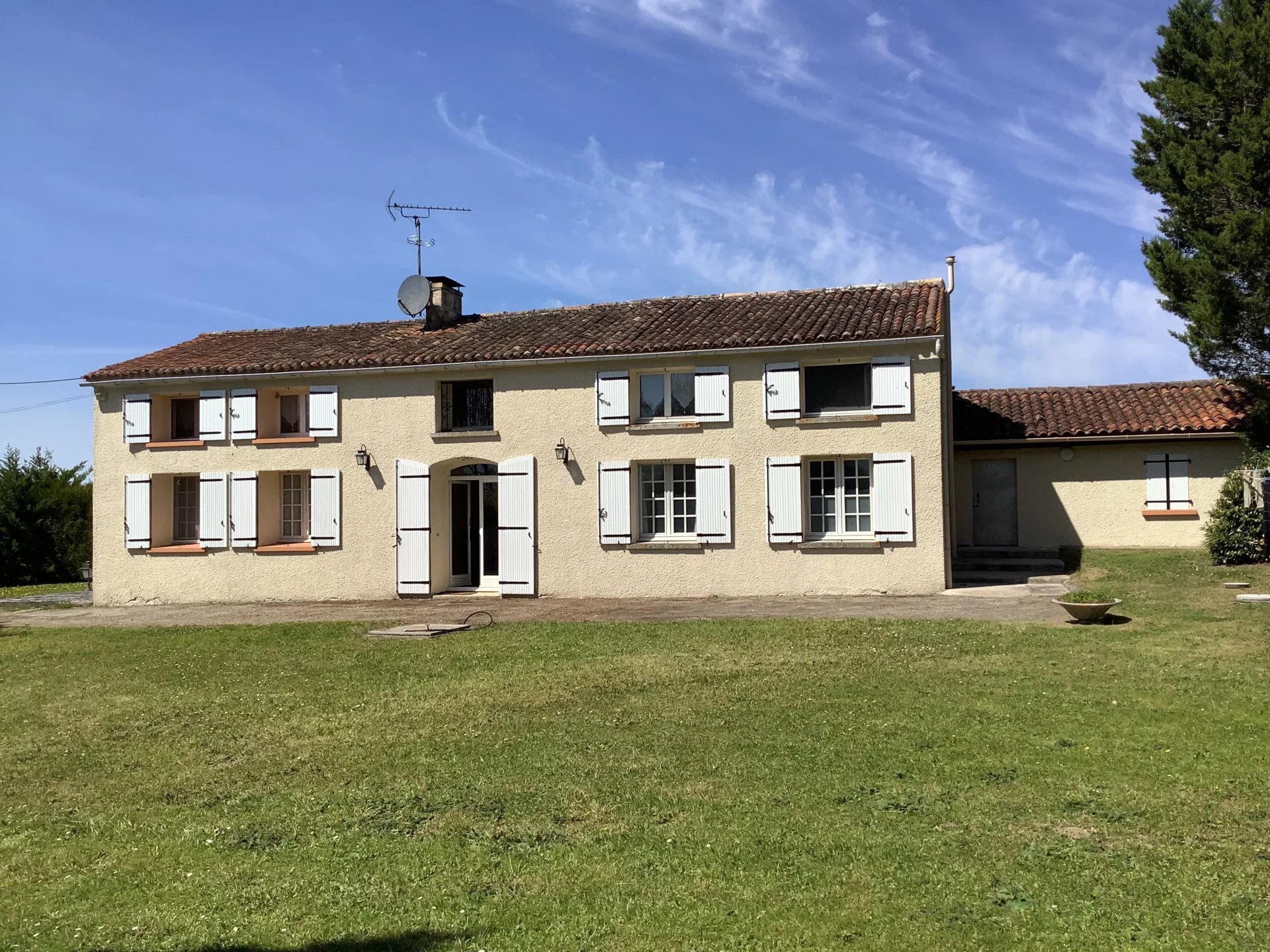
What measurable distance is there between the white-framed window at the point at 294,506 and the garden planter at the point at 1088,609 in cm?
1351

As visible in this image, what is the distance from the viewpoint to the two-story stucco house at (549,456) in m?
16.3

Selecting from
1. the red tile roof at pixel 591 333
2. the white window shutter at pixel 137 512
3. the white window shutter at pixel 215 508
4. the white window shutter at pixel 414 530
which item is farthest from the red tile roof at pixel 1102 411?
the white window shutter at pixel 137 512

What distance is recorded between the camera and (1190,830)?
5160 mm

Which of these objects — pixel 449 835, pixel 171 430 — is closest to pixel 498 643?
pixel 449 835

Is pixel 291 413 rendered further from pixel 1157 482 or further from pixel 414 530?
pixel 1157 482

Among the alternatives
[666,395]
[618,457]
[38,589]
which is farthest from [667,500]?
[38,589]

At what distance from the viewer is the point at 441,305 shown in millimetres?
20531

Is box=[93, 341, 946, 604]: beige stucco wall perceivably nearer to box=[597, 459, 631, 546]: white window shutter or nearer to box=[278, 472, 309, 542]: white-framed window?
box=[597, 459, 631, 546]: white window shutter

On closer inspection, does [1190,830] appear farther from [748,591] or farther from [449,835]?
[748,591]

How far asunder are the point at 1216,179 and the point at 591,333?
38.3 feet

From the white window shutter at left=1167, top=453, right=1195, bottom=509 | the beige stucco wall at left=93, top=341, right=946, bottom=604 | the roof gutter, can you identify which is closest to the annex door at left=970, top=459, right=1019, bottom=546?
the white window shutter at left=1167, top=453, right=1195, bottom=509

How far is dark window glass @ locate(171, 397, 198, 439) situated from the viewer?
20047 millimetres

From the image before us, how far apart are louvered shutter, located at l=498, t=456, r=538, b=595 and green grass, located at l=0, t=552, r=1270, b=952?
6.31m

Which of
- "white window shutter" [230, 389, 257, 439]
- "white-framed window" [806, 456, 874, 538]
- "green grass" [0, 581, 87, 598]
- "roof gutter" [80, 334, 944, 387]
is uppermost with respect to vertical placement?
"roof gutter" [80, 334, 944, 387]
